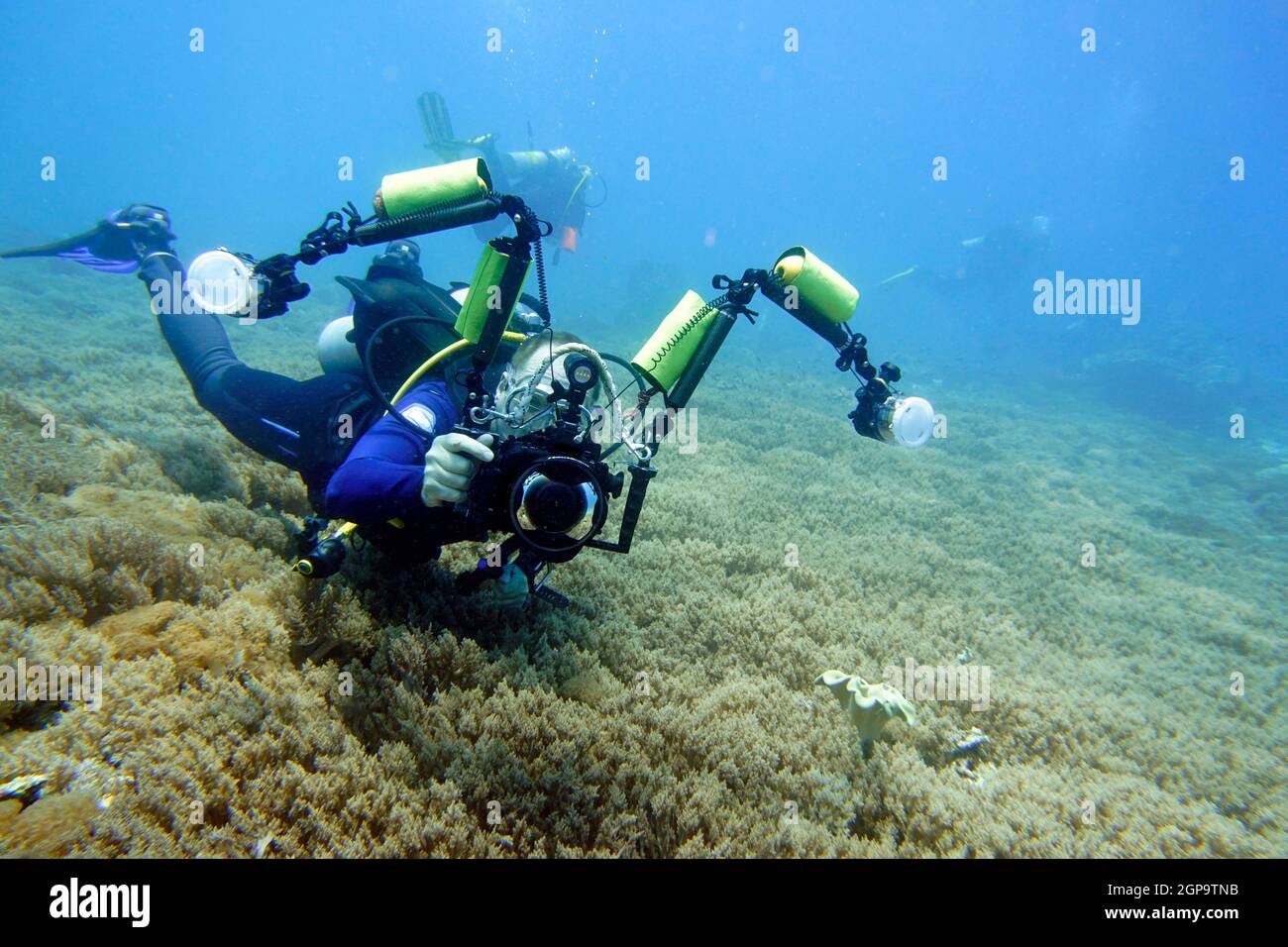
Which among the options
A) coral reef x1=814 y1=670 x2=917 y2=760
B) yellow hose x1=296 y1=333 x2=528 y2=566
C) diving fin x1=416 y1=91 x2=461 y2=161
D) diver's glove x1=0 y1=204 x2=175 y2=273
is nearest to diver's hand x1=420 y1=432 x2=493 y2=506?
yellow hose x1=296 y1=333 x2=528 y2=566

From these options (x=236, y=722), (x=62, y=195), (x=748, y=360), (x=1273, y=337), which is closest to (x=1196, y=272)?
(x=1273, y=337)

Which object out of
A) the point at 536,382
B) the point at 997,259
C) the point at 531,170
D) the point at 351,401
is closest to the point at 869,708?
the point at 536,382

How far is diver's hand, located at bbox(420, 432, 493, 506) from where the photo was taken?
2.23m

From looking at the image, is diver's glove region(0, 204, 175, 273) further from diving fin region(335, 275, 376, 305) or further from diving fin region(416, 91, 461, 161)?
diving fin region(416, 91, 461, 161)

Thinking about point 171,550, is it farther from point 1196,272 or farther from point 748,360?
point 1196,272

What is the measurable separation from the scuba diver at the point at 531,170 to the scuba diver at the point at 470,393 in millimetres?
16568

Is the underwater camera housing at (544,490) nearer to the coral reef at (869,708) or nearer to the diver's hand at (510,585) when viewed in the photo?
the diver's hand at (510,585)

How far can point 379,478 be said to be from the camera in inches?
100

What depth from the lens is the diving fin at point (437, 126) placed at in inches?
761

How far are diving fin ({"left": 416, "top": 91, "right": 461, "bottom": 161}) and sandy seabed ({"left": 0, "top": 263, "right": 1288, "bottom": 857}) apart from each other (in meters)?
15.0

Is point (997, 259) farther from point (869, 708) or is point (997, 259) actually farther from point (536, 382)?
point (536, 382)

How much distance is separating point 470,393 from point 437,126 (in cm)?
2187

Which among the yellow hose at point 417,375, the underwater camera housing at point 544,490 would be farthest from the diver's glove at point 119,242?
the underwater camera housing at point 544,490
